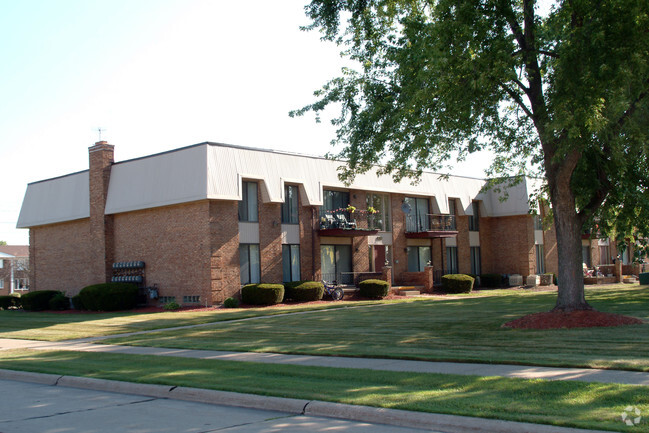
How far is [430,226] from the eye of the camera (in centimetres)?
3994

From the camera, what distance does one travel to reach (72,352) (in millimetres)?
15023

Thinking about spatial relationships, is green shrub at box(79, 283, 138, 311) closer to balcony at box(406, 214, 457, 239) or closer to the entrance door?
the entrance door

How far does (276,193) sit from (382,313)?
10873 millimetres

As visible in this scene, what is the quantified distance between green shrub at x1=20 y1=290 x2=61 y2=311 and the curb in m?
25.0

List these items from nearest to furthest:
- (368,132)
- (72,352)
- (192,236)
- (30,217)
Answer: (72,352) → (368,132) → (192,236) → (30,217)

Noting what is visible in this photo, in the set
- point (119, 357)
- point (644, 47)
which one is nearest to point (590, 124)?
point (644, 47)

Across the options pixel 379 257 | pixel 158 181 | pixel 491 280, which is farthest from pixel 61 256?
pixel 491 280

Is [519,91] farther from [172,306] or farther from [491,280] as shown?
[491,280]

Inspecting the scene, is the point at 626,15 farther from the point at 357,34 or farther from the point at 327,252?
the point at 327,252

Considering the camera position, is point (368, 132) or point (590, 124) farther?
point (368, 132)

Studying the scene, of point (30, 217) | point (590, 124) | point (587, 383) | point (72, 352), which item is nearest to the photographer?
point (587, 383)

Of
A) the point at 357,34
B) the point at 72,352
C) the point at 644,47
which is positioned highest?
the point at 357,34

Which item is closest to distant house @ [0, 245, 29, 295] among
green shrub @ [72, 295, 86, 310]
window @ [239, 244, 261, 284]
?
green shrub @ [72, 295, 86, 310]

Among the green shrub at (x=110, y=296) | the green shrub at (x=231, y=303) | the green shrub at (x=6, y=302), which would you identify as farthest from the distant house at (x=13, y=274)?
the green shrub at (x=231, y=303)
